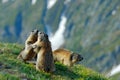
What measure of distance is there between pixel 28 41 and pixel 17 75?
3.42 meters

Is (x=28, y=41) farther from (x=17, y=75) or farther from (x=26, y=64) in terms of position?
(x=17, y=75)

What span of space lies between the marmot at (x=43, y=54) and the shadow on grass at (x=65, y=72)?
76 centimetres

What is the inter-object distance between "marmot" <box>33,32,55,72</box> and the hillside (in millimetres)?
282

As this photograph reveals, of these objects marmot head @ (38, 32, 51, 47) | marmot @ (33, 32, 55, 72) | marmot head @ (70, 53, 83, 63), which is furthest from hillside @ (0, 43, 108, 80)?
marmot head @ (70, 53, 83, 63)

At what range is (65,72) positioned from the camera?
20.2m

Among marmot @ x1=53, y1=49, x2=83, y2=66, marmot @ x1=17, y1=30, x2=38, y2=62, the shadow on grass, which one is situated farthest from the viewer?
marmot @ x1=53, y1=49, x2=83, y2=66

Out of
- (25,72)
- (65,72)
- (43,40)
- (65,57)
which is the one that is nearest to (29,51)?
(43,40)

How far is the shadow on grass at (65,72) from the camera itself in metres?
19.4

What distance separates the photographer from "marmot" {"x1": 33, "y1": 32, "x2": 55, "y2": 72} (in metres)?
18.5

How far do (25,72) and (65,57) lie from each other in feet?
26.1

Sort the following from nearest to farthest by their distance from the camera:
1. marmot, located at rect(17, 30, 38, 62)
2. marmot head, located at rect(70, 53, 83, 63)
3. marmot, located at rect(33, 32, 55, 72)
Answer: marmot, located at rect(33, 32, 55, 72)
marmot, located at rect(17, 30, 38, 62)
marmot head, located at rect(70, 53, 83, 63)

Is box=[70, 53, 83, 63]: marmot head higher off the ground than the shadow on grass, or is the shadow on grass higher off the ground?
box=[70, 53, 83, 63]: marmot head

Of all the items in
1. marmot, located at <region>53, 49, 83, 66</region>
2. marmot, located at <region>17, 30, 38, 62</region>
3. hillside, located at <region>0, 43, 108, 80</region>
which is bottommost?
hillside, located at <region>0, 43, 108, 80</region>

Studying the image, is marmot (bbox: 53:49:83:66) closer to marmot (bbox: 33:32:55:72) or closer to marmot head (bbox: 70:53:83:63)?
marmot head (bbox: 70:53:83:63)
